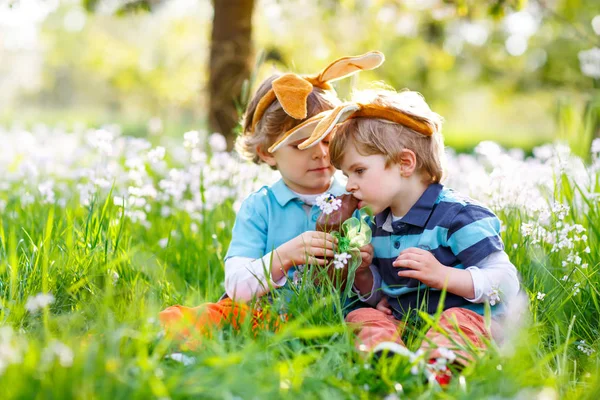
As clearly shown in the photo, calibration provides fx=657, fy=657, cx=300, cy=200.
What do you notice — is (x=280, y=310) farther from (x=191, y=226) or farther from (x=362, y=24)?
(x=362, y=24)

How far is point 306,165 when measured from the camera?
121 inches

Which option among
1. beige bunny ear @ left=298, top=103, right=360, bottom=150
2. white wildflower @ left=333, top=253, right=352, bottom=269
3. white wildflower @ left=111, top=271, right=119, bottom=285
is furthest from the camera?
white wildflower @ left=111, top=271, right=119, bottom=285

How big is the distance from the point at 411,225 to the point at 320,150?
0.55m

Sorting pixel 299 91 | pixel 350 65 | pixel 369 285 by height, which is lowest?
pixel 369 285

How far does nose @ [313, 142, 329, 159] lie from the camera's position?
9.90 feet

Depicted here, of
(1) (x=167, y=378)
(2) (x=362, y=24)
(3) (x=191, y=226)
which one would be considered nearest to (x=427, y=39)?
(2) (x=362, y=24)

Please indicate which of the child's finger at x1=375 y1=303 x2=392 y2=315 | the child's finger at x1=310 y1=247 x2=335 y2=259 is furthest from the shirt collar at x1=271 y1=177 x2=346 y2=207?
the child's finger at x1=375 y1=303 x2=392 y2=315

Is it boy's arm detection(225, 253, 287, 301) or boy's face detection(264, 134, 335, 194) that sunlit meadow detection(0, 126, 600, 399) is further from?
boy's face detection(264, 134, 335, 194)

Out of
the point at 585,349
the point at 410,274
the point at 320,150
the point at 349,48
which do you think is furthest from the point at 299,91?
the point at 349,48

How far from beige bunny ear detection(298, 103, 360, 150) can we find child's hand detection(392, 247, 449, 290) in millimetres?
588

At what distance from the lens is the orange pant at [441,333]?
2.28m

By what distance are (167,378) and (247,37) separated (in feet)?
16.9

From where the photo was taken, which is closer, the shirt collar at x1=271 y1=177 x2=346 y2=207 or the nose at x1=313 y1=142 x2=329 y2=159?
the nose at x1=313 y1=142 x2=329 y2=159

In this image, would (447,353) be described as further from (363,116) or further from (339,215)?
(363,116)
